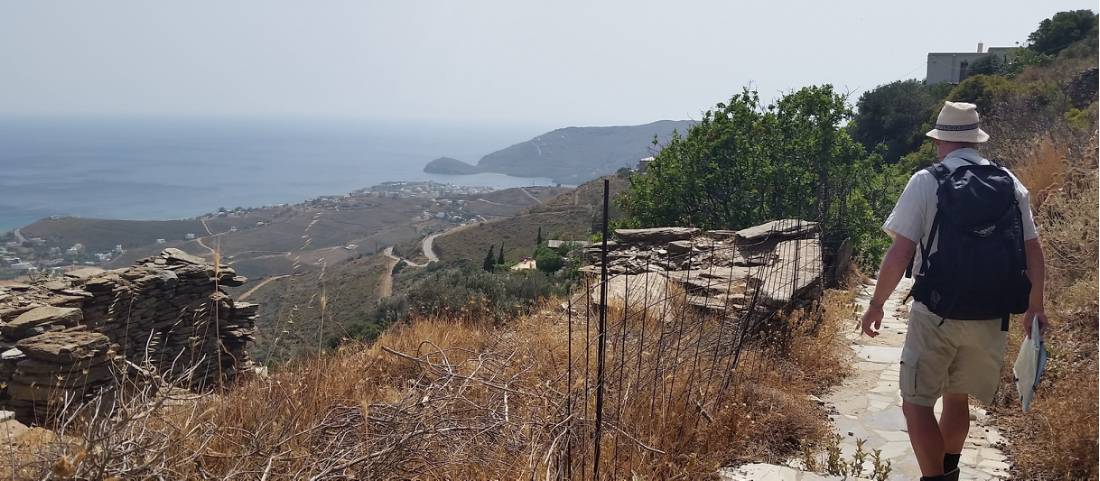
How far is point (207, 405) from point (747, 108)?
35.0 ft

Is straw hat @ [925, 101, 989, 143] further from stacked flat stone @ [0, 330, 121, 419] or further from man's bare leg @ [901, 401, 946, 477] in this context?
stacked flat stone @ [0, 330, 121, 419]

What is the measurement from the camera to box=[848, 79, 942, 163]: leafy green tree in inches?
1180

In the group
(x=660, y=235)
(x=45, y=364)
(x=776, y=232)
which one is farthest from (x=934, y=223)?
(x=45, y=364)

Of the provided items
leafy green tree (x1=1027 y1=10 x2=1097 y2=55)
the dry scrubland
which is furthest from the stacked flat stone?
leafy green tree (x1=1027 y1=10 x2=1097 y2=55)

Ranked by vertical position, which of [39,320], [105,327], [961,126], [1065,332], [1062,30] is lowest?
[105,327]

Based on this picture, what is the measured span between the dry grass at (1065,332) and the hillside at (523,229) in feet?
102

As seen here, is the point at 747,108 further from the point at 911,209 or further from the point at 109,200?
the point at 109,200

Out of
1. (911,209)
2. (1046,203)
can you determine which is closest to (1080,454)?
(911,209)

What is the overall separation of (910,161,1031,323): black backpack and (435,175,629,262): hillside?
1415 inches

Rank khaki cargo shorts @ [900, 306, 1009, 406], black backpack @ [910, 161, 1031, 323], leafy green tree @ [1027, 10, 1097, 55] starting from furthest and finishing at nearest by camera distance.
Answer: leafy green tree @ [1027, 10, 1097, 55]
khaki cargo shorts @ [900, 306, 1009, 406]
black backpack @ [910, 161, 1031, 323]

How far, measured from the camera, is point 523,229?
49.1 m

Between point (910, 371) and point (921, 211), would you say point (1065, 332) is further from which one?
point (921, 211)

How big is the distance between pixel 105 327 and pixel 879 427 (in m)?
9.00

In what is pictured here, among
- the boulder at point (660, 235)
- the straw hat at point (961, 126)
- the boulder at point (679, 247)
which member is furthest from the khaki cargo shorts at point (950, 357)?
the boulder at point (660, 235)
